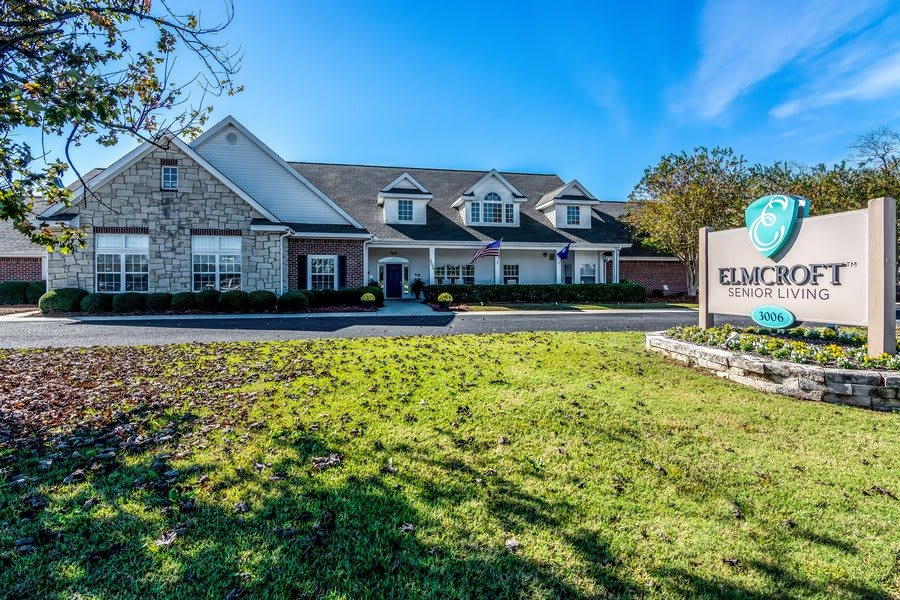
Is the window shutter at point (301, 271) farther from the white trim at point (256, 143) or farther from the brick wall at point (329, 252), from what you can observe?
the white trim at point (256, 143)

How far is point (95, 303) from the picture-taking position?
16031mm

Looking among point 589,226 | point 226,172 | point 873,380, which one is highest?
point 226,172

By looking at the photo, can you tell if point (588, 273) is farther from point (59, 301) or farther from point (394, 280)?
point (59, 301)

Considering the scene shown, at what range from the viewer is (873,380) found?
551 centimetres

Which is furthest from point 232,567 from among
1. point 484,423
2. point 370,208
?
point 370,208

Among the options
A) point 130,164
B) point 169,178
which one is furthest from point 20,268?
point 169,178

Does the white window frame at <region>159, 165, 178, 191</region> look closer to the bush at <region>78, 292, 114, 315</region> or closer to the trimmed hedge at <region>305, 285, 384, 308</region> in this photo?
the bush at <region>78, 292, 114, 315</region>

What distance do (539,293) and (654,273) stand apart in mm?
10123

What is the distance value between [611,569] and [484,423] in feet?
7.46

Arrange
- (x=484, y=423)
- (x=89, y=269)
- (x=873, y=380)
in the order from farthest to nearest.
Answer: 1. (x=89, y=269)
2. (x=873, y=380)
3. (x=484, y=423)

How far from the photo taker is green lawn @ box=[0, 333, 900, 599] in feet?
8.25

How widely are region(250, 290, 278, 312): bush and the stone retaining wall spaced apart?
15028 mm

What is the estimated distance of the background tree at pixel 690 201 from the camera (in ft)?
76.8

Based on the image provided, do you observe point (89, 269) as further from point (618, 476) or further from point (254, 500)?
point (618, 476)
